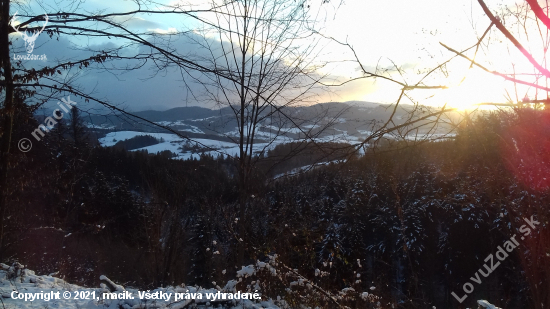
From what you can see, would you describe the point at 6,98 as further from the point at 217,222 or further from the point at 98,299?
the point at 217,222

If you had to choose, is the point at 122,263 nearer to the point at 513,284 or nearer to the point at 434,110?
the point at 513,284

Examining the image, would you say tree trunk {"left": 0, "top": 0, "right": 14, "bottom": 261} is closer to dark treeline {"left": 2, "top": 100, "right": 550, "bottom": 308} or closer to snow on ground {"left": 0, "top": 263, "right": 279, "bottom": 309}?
snow on ground {"left": 0, "top": 263, "right": 279, "bottom": 309}

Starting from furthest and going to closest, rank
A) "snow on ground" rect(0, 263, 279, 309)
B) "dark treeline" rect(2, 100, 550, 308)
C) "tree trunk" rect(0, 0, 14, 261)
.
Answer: "dark treeline" rect(2, 100, 550, 308) → "snow on ground" rect(0, 263, 279, 309) → "tree trunk" rect(0, 0, 14, 261)

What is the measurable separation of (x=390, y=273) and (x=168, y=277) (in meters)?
11.0

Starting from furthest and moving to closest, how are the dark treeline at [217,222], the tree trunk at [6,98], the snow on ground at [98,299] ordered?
the dark treeline at [217,222] < the snow on ground at [98,299] < the tree trunk at [6,98]

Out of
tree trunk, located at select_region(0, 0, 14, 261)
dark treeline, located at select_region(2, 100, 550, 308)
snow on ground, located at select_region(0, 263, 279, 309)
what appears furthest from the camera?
dark treeline, located at select_region(2, 100, 550, 308)

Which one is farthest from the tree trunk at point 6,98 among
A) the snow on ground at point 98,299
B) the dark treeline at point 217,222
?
the dark treeline at point 217,222

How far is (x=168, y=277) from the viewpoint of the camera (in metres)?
12.8

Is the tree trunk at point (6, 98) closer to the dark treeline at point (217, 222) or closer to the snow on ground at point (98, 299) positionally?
the snow on ground at point (98, 299)

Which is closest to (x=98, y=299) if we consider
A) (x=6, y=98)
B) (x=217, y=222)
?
(x=6, y=98)

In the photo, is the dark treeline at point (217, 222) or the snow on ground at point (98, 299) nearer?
the snow on ground at point (98, 299)

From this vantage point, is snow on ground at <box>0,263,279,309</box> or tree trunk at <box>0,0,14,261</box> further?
snow on ground at <box>0,263,279,309</box>

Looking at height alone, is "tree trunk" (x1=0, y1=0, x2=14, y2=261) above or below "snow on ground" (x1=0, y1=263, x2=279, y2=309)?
above

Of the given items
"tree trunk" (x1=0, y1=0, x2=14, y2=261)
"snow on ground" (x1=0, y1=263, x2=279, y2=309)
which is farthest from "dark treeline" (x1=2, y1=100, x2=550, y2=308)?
"tree trunk" (x1=0, y1=0, x2=14, y2=261)
